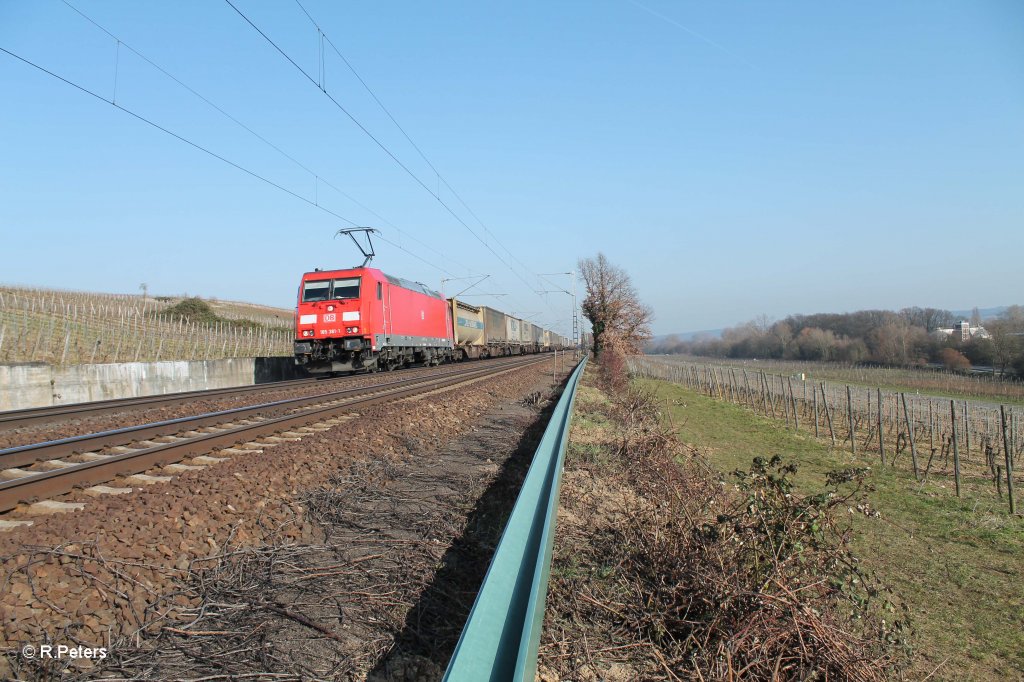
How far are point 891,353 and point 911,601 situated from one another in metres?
82.4

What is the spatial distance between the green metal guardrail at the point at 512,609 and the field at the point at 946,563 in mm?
2693

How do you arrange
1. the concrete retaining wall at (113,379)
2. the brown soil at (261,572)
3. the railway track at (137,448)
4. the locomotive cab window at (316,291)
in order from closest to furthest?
the brown soil at (261,572), the railway track at (137,448), the concrete retaining wall at (113,379), the locomotive cab window at (316,291)

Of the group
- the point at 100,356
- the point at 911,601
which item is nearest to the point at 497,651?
the point at 911,601

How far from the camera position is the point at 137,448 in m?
7.21

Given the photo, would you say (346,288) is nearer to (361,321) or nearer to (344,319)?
(344,319)

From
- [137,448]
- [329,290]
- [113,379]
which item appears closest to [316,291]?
[329,290]

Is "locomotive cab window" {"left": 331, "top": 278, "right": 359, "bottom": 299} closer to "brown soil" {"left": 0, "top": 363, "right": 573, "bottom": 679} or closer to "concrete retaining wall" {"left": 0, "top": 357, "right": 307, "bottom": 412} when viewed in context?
"concrete retaining wall" {"left": 0, "top": 357, "right": 307, "bottom": 412}

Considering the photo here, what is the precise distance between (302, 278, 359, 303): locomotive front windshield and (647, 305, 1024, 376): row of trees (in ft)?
156

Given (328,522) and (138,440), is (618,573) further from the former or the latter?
(138,440)

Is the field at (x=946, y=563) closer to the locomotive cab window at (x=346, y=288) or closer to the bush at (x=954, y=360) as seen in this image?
the locomotive cab window at (x=346, y=288)

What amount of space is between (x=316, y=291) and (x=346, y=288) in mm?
1131

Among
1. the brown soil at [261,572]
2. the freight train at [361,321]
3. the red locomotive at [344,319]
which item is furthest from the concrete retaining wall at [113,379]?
the brown soil at [261,572]

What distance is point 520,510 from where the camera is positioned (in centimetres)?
362

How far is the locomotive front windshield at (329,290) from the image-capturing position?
19.5 metres
